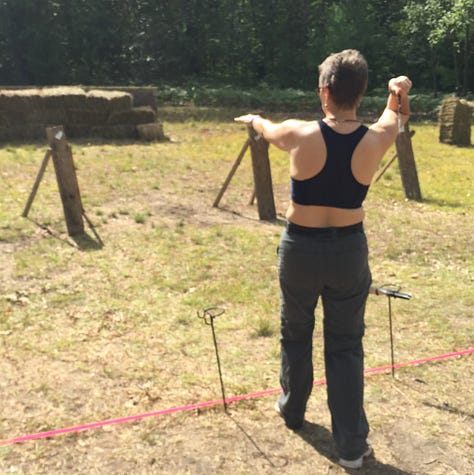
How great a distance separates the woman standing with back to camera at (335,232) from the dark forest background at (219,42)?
2522 centimetres

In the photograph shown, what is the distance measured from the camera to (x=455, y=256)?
7.13m

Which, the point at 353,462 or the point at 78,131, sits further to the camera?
the point at 78,131

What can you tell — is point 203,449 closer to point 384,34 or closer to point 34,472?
point 34,472

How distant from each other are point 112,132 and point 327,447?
1290cm

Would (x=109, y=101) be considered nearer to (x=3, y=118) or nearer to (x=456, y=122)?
(x=3, y=118)

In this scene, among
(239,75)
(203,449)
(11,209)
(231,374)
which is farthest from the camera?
(239,75)

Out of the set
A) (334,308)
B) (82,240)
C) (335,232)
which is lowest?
(82,240)

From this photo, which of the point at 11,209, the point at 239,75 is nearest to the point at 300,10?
the point at 239,75

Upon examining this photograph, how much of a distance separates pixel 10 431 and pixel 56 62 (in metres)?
26.3

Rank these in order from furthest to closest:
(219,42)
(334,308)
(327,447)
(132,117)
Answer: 1. (219,42)
2. (132,117)
3. (327,447)
4. (334,308)

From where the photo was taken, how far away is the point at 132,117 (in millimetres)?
15070

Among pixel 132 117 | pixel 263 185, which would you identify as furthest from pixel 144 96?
pixel 263 185

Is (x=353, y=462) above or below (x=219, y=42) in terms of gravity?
below

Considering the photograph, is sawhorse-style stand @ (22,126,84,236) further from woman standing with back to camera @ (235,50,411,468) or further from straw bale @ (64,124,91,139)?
straw bale @ (64,124,91,139)
